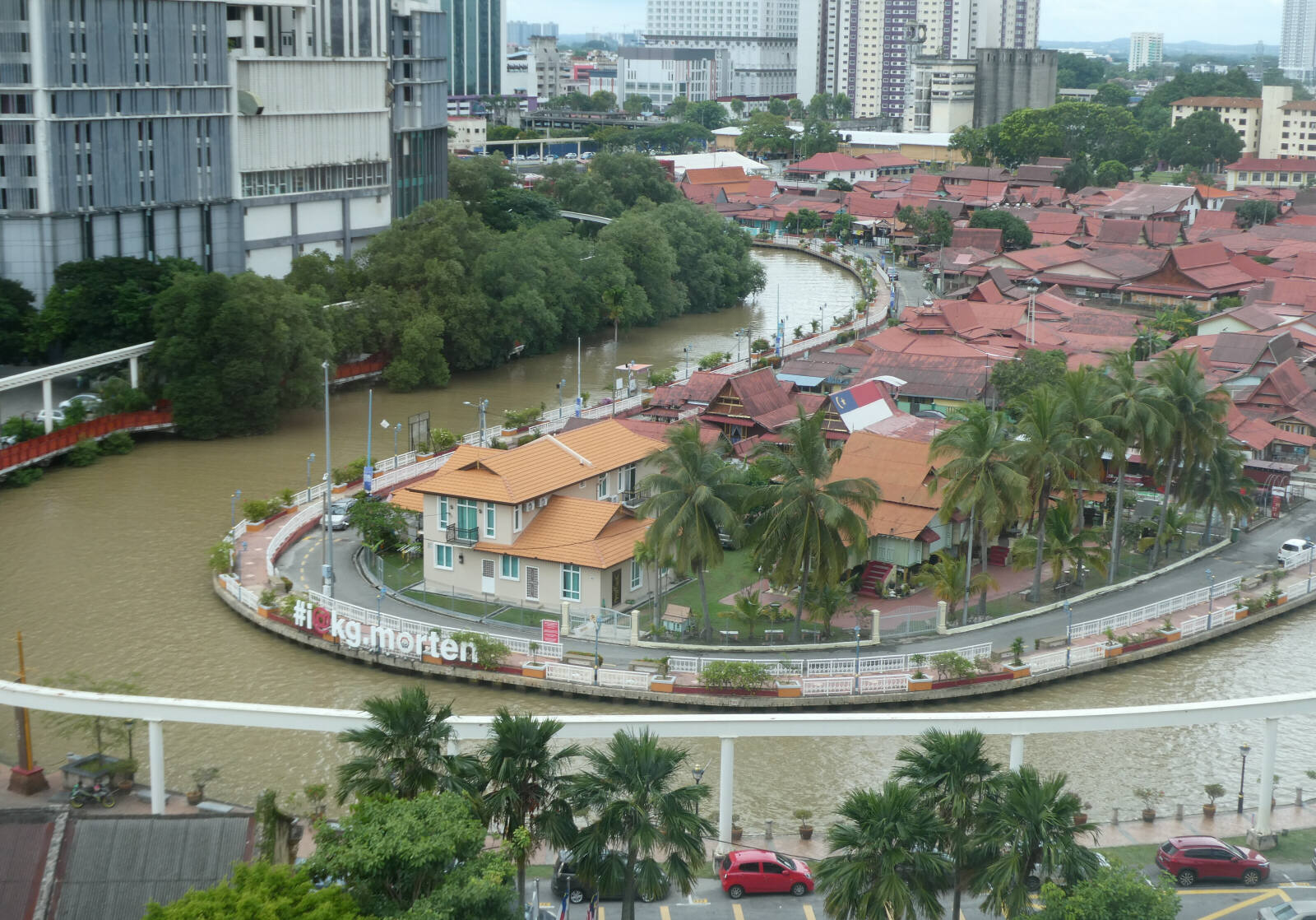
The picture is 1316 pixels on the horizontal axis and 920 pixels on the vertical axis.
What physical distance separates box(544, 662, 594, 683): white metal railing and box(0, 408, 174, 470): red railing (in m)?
18.3

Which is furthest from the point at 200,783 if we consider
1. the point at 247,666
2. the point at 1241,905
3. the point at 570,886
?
the point at 1241,905

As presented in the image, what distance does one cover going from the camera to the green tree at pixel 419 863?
15477 mm

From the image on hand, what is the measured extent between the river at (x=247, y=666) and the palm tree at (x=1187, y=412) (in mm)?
3846

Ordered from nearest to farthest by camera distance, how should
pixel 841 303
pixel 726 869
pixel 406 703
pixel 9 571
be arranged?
pixel 406 703, pixel 726 869, pixel 9 571, pixel 841 303

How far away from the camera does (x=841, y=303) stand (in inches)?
2739

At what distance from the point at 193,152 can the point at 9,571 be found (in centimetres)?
2253

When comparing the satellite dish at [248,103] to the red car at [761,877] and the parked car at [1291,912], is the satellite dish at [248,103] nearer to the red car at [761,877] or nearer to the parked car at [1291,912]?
the red car at [761,877]

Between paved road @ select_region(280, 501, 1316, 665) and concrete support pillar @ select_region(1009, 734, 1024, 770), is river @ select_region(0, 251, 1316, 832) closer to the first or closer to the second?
paved road @ select_region(280, 501, 1316, 665)

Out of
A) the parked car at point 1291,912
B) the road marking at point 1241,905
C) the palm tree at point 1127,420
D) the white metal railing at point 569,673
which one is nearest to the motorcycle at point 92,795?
the white metal railing at point 569,673

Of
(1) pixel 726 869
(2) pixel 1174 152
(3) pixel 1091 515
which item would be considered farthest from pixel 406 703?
(2) pixel 1174 152

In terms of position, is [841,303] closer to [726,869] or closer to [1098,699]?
[1098,699]

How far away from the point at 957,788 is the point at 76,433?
3062 cm

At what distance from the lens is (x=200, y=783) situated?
22.2 m

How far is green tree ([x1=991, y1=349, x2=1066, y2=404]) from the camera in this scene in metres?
45.1
